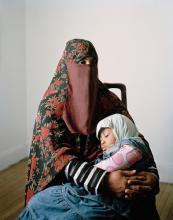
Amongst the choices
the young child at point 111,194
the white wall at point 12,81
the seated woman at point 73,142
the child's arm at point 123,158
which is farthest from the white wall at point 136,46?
the child's arm at point 123,158

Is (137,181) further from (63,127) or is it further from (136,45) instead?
(136,45)

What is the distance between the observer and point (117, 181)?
51.6 inches

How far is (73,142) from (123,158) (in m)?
0.34

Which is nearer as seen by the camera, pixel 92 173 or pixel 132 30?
pixel 92 173

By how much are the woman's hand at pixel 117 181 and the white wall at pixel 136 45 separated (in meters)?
1.57

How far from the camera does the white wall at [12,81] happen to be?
9.97 feet

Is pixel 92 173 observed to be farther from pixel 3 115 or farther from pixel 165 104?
pixel 3 115

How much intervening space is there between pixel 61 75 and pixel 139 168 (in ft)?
2.10

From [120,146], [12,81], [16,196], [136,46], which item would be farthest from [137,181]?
[12,81]

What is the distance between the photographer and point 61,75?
5.61 ft

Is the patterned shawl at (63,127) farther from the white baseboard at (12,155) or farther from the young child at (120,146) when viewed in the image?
the white baseboard at (12,155)

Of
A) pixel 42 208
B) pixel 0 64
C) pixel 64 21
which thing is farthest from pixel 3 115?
pixel 42 208

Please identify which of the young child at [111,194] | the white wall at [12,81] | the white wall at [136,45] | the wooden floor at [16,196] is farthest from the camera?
the white wall at [12,81]

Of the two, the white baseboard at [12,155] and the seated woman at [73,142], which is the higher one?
the seated woman at [73,142]
